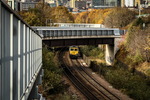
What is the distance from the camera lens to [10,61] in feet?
16.2

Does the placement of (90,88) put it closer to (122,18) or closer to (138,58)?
(138,58)

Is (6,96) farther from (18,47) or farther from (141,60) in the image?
(141,60)

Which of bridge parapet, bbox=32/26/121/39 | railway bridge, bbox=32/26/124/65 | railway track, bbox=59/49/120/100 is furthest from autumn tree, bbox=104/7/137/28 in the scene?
railway track, bbox=59/49/120/100

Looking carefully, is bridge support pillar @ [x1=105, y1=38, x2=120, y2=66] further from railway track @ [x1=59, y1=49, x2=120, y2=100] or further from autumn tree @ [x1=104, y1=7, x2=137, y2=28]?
autumn tree @ [x1=104, y1=7, x2=137, y2=28]

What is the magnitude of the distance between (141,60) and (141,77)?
3.77 metres

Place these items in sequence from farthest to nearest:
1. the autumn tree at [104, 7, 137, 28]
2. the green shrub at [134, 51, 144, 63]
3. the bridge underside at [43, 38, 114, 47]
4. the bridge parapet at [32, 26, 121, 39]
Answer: the autumn tree at [104, 7, 137, 28] → the bridge underside at [43, 38, 114, 47] → the bridge parapet at [32, 26, 121, 39] → the green shrub at [134, 51, 144, 63]

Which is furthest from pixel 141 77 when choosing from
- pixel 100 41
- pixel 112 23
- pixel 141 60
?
pixel 112 23

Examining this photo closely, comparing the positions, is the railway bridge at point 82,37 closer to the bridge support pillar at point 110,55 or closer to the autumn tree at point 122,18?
the bridge support pillar at point 110,55

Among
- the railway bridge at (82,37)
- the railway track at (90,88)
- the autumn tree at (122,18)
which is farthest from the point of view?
the autumn tree at (122,18)

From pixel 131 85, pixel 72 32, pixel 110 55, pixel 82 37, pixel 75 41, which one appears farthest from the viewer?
pixel 110 55

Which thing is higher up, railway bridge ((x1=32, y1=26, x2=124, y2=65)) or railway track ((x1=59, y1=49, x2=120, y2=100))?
railway bridge ((x1=32, y1=26, x2=124, y2=65))

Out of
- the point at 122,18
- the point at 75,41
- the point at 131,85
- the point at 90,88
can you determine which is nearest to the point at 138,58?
the point at 131,85

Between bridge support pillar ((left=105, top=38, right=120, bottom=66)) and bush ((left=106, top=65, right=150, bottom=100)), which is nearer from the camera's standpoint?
bush ((left=106, top=65, right=150, bottom=100))

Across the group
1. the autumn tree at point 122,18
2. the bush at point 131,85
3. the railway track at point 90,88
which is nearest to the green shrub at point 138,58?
the bush at point 131,85
